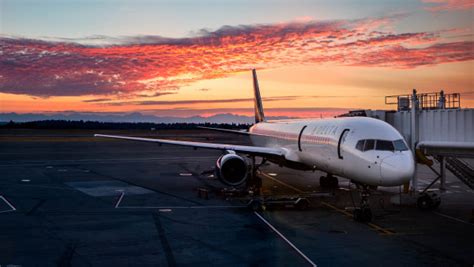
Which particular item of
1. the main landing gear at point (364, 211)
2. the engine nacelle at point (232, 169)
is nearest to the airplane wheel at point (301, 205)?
the main landing gear at point (364, 211)

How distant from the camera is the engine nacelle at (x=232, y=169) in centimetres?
2583

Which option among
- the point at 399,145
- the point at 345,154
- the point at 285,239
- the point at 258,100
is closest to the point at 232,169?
the point at 345,154

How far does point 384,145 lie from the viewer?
64.6ft

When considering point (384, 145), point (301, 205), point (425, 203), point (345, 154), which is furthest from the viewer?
point (425, 203)

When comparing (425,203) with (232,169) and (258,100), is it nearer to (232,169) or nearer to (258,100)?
(232,169)

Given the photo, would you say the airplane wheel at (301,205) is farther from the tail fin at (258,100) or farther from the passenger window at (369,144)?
the tail fin at (258,100)

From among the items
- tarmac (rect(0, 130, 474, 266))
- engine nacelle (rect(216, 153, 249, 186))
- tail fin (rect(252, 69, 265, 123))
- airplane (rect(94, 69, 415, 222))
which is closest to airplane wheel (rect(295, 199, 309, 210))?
tarmac (rect(0, 130, 474, 266))

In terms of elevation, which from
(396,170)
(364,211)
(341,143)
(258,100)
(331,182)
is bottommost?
(331,182)

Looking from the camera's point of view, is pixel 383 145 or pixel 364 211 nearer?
pixel 383 145

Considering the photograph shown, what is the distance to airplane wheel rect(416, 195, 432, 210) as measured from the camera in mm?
22984

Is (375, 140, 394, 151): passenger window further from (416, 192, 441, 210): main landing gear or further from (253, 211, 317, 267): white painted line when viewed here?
(253, 211, 317, 267): white painted line

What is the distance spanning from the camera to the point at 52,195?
27297 millimetres

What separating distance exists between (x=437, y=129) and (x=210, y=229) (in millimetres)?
11941

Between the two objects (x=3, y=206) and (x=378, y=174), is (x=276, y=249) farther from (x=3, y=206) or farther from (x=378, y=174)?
(x=3, y=206)
